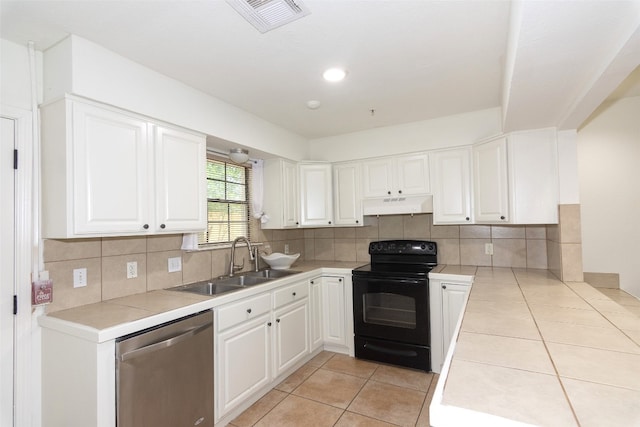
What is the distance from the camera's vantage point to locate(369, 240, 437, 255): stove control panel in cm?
332

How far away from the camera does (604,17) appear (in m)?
1.11

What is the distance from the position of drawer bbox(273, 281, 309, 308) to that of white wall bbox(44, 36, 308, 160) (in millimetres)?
1276

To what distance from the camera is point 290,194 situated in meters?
3.43

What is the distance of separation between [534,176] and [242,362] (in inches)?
101

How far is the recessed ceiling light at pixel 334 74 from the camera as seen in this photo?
2080 mm

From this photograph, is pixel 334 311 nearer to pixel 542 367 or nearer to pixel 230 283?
pixel 230 283

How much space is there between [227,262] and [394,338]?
1.65 metres

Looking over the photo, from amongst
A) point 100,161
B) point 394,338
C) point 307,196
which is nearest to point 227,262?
point 307,196

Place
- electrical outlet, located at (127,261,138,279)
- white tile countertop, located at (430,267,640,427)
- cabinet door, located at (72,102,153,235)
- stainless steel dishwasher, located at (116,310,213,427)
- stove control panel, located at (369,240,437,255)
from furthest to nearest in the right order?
stove control panel, located at (369,240,437,255)
electrical outlet, located at (127,261,138,279)
cabinet door, located at (72,102,153,235)
stainless steel dishwasher, located at (116,310,213,427)
white tile countertop, located at (430,267,640,427)

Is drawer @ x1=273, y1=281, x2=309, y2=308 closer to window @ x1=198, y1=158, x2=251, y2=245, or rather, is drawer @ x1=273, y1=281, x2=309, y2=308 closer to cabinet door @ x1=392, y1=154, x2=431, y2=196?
window @ x1=198, y1=158, x2=251, y2=245

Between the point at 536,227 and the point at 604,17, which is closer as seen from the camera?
the point at 604,17

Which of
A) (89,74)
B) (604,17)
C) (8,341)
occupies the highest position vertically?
(89,74)

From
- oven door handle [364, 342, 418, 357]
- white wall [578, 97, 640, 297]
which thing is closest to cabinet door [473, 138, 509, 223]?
white wall [578, 97, 640, 297]

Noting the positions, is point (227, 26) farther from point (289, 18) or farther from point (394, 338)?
point (394, 338)
